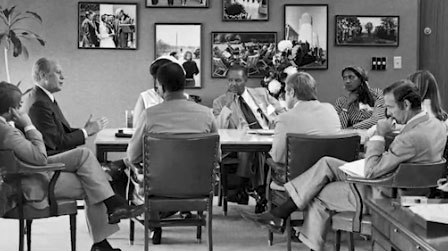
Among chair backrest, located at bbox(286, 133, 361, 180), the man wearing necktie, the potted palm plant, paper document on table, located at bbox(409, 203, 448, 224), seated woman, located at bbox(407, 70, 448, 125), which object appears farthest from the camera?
the potted palm plant

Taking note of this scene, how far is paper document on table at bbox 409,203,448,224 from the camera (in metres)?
2.07

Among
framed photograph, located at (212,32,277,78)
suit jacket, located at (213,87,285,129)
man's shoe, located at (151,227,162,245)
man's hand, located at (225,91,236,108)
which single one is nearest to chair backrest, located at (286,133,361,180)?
man's shoe, located at (151,227,162,245)

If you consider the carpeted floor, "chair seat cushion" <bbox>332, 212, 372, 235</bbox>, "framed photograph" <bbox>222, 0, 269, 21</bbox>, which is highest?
"framed photograph" <bbox>222, 0, 269, 21</bbox>

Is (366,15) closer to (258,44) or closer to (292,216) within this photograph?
(258,44)

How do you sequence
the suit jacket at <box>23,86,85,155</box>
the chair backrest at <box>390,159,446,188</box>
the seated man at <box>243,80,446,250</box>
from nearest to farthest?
the chair backrest at <box>390,159,446,188</box> < the seated man at <box>243,80,446,250</box> < the suit jacket at <box>23,86,85,155</box>

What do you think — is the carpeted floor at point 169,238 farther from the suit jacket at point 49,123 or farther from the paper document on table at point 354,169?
the paper document on table at point 354,169

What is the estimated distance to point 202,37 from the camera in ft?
27.0

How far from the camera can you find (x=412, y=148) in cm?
396

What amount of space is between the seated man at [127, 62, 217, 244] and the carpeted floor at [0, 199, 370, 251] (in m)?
0.96

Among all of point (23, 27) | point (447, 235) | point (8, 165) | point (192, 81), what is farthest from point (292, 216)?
point (23, 27)

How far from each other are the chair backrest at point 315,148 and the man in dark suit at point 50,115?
1508 millimetres

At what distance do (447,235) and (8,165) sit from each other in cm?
305

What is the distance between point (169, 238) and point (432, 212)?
3.80m

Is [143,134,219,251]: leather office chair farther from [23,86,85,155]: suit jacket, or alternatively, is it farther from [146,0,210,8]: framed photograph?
[146,0,210,8]: framed photograph
